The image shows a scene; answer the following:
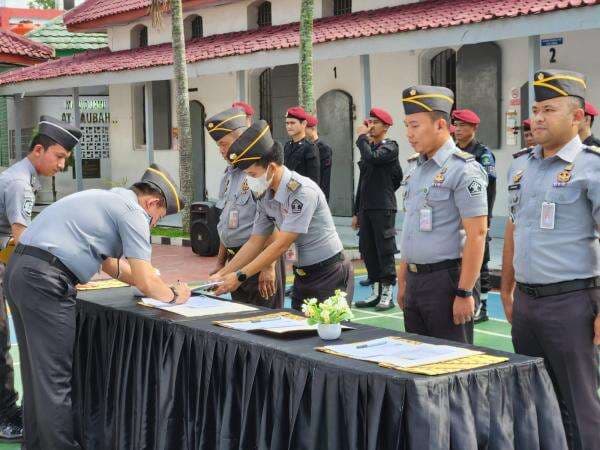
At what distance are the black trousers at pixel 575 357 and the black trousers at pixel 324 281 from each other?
1527 mm

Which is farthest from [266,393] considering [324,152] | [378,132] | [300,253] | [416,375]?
[324,152]

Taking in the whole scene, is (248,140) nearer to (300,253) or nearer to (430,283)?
(300,253)

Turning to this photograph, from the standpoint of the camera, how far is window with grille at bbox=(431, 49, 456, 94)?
15.8 meters

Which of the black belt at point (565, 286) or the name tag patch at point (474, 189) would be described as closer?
the black belt at point (565, 286)

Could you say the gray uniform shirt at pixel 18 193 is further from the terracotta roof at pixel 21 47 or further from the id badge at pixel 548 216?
the terracotta roof at pixel 21 47

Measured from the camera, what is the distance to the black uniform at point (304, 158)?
1027cm

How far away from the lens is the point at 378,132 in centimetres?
A: 931

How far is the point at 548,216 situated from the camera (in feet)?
14.4

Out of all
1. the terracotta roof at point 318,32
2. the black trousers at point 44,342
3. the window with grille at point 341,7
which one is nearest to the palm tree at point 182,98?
the terracotta roof at point 318,32

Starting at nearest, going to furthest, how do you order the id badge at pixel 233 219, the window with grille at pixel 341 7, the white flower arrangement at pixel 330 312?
the white flower arrangement at pixel 330 312 < the id badge at pixel 233 219 < the window with grille at pixel 341 7

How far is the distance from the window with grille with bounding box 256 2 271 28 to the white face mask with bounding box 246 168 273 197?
15986mm

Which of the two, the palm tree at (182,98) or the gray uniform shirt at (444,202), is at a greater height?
the palm tree at (182,98)

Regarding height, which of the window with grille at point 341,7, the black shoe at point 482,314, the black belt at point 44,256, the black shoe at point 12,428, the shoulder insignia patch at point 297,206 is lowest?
the black shoe at point 12,428

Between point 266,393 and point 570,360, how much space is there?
1.41 m
